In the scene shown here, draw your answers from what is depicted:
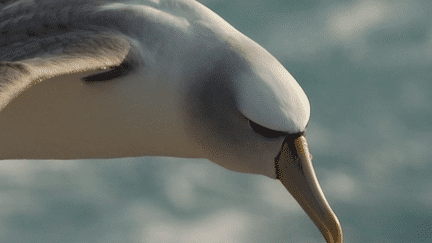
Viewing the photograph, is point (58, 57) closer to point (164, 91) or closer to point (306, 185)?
point (164, 91)

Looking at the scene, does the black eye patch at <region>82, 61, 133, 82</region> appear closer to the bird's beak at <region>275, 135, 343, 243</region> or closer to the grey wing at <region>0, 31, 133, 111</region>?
the grey wing at <region>0, 31, 133, 111</region>

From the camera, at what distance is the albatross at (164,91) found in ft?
14.1

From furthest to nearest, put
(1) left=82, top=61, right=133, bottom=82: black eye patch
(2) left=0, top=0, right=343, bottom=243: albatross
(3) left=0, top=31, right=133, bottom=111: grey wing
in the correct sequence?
(1) left=82, top=61, right=133, bottom=82: black eye patch
(2) left=0, top=0, right=343, bottom=243: albatross
(3) left=0, top=31, right=133, bottom=111: grey wing

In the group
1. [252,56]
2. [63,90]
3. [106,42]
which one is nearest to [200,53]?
[252,56]

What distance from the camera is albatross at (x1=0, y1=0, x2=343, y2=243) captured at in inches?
169

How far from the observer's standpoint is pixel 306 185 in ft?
14.6

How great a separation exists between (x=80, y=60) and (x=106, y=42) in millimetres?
350

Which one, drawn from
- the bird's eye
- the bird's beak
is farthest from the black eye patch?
the bird's beak

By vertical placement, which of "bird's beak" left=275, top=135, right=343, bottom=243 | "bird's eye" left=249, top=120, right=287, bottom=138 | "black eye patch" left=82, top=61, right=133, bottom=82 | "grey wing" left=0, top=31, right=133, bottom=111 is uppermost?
"grey wing" left=0, top=31, right=133, bottom=111

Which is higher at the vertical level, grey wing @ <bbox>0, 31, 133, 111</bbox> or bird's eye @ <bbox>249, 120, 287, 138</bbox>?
grey wing @ <bbox>0, 31, 133, 111</bbox>

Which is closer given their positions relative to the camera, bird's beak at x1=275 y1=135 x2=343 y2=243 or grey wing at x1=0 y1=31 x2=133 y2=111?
grey wing at x1=0 y1=31 x2=133 y2=111

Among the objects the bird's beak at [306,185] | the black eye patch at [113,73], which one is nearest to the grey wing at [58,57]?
the black eye patch at [113,73]

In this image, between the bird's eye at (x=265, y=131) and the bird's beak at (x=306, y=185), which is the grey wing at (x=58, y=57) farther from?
the bird's beak at (x=306, y=185)

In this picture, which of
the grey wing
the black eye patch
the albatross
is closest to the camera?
the grey wing
